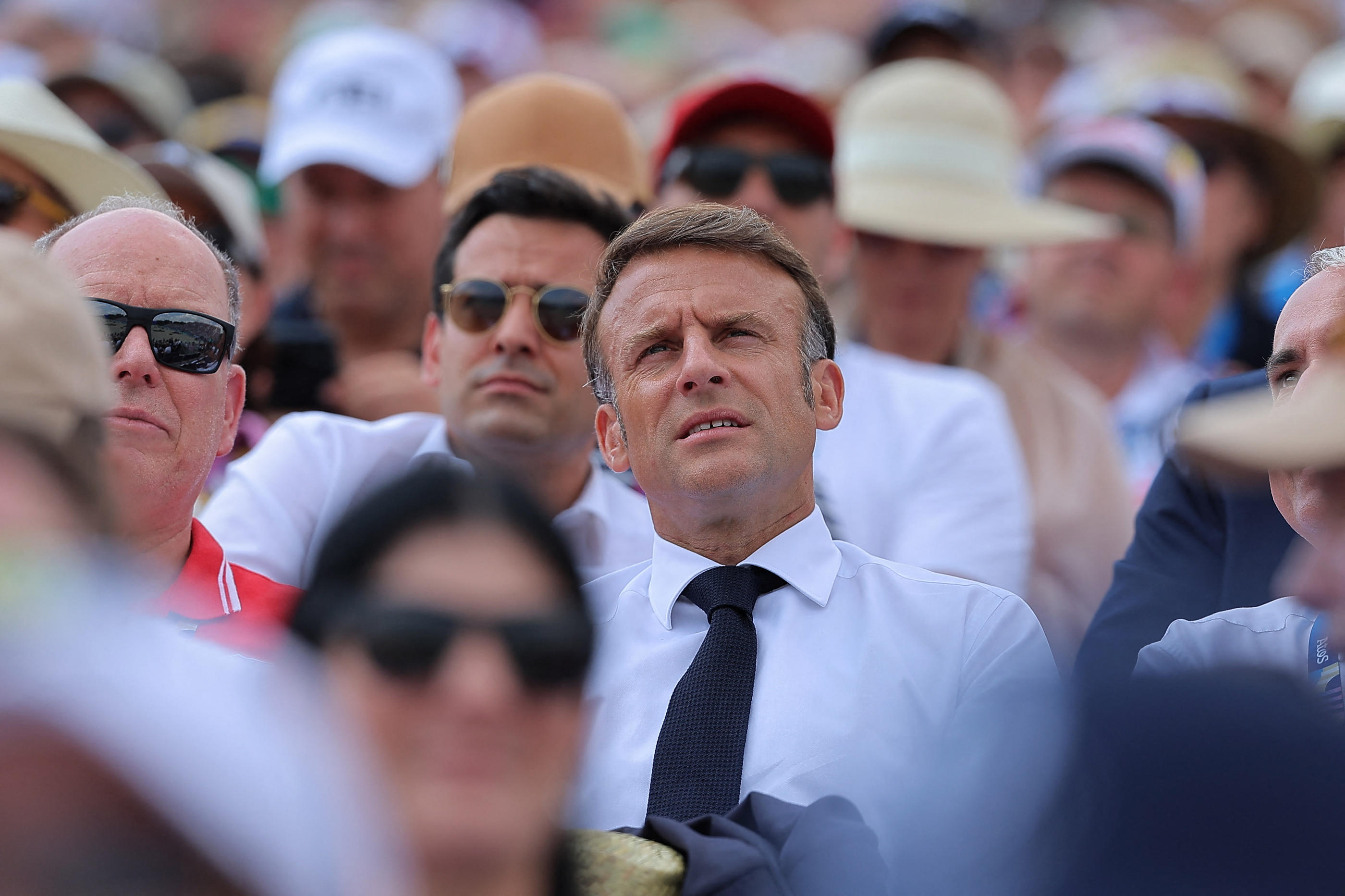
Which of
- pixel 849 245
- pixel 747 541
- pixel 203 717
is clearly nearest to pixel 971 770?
pixel 203 717

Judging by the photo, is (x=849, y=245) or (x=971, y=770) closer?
(x=971, y=770)

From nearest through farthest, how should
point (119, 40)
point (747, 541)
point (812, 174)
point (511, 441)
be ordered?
point (747, 541) → point (511, 441) → point (812, 174) → point (119, 40)

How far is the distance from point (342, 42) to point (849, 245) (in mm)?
1983

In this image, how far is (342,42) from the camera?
18.5 ft

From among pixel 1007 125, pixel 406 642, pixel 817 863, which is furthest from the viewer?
pixel 1007 125

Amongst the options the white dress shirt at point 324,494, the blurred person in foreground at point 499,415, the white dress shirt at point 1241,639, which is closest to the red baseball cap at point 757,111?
the blurred person in foreground at point 499,415

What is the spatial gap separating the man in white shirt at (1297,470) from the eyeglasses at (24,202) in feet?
9.02

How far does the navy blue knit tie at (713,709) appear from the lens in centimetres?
264

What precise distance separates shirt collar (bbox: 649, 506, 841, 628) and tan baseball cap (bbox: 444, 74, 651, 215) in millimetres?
1612

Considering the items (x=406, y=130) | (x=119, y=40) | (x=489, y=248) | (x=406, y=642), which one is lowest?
(x=406, y=642)

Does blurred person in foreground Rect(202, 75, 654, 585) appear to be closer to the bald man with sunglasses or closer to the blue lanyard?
the bald man with sunglasses

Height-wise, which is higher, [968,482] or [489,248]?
[489,248]

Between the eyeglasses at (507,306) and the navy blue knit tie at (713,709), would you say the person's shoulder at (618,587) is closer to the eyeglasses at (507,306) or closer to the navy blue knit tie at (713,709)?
the navy blue knit tie at (713,709)

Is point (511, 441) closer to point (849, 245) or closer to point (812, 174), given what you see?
point (812, 174)
